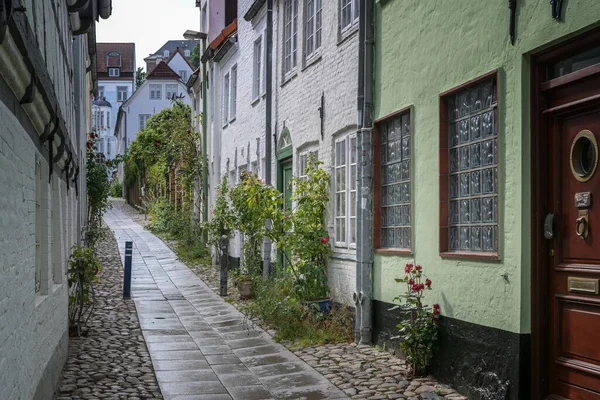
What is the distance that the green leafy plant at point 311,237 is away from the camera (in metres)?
11.2

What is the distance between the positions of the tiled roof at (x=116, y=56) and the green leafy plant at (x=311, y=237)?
263ft

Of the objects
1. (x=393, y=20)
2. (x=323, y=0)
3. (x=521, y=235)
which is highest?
(x=323, y=0)

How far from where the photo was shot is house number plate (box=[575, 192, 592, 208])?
18.0 ft

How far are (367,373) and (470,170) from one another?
234 cm

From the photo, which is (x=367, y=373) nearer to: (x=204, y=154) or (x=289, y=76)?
(x=289, y=76)

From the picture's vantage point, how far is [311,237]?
11578mm

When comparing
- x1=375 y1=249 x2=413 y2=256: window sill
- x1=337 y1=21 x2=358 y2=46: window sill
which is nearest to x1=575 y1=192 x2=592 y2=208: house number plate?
x1=375 y1=249 x2=413 y2=256: window sill

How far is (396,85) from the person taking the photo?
29.2 feet

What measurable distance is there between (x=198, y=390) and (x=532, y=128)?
3.96m

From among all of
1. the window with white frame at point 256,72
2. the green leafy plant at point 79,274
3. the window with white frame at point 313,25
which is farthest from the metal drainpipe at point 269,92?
the green leafy plant at point 79,274

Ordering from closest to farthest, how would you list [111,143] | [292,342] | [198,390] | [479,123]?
[479,123] → [198,390] → [292,342] → [111,143]

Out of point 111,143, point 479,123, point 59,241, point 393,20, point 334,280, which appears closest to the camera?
point 479,123

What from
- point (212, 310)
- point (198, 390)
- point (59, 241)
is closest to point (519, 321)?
point (198, 390)

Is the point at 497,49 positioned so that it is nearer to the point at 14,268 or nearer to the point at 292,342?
the point at 14,268
